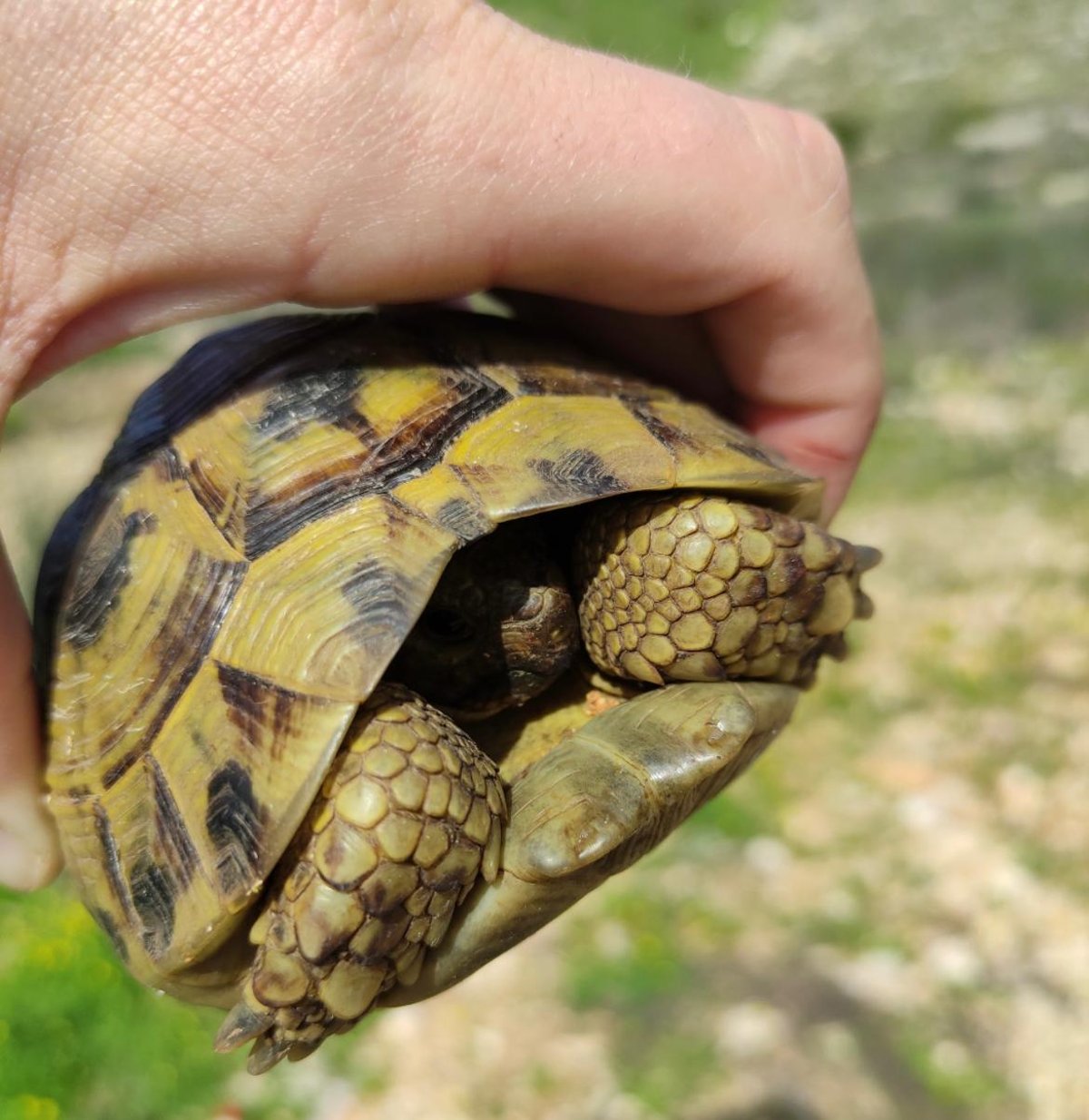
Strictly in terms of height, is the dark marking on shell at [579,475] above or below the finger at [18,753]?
above

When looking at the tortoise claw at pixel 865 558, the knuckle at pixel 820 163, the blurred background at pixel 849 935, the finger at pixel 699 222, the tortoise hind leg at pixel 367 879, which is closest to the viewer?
the tortoise hind leg at pixel 367 879

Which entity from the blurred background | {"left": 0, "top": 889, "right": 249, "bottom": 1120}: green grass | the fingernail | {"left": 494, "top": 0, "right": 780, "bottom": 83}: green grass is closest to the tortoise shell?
the fingernail

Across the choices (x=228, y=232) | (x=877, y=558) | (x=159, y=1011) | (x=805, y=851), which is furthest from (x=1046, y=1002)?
(x=228, y=232)

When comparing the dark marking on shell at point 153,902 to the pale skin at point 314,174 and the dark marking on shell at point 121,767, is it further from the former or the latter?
the pale skin at point 314,174

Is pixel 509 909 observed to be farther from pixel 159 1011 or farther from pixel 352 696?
pixel 159 1011

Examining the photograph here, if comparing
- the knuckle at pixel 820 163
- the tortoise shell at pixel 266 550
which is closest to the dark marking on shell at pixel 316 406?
the tortoise shell at pixel 266 550

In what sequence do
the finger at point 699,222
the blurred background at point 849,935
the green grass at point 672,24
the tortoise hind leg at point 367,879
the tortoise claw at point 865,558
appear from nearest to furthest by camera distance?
the tortoise hind leg at point 367,879
the finger at point 699,222
the tortoise claw at point 865,558
the blurred background at point 849,935
the green grass at point 672,24

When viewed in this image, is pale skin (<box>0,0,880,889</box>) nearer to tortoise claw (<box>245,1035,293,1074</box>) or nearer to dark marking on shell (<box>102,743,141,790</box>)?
dark marking on shell (<box>102,743,141,790</box>)
